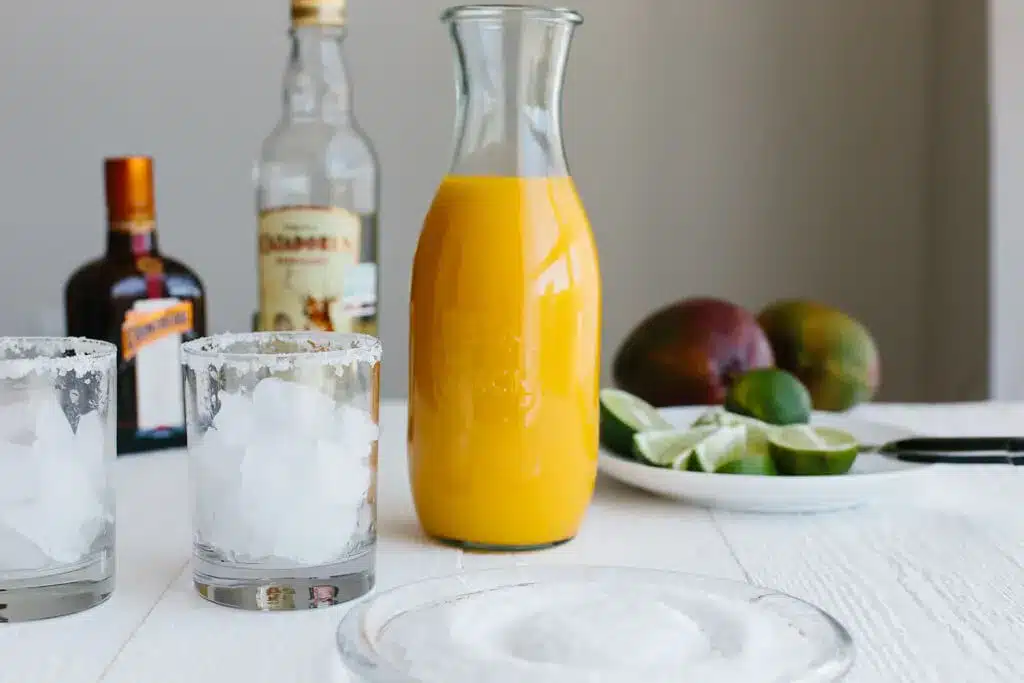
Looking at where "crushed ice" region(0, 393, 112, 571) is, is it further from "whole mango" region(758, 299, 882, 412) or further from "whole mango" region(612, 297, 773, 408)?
"whole mango" region(758, 299, 882, 412)

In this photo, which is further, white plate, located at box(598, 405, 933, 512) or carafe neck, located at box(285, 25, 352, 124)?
carafe neck, located at box(285, 25, 352, 124)

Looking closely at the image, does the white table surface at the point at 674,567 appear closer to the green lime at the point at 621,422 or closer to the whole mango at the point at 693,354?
the green lime at the point at 621,422

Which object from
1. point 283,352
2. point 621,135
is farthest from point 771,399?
point 621,135

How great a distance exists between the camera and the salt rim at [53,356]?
54 cm

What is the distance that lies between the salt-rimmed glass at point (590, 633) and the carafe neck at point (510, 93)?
9.2 inches

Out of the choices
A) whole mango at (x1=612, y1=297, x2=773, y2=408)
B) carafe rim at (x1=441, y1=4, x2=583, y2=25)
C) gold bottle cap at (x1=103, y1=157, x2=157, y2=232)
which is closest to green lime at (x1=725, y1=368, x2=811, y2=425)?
whole mango at (x1=612, y1=297, x2=773, y2=408)

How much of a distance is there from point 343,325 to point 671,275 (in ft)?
3.54

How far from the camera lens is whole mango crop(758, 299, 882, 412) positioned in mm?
1202

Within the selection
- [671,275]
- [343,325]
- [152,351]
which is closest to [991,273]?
[671,275]

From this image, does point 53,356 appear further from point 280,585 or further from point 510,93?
point 510,93

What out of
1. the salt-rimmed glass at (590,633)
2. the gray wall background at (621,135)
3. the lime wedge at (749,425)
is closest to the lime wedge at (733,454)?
the lime wedge at (749,425)

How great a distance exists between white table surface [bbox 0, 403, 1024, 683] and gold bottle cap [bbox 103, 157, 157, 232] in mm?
180

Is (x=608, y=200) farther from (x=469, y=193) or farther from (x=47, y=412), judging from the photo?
(x=47, y=412)

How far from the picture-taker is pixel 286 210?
98 centimetres
